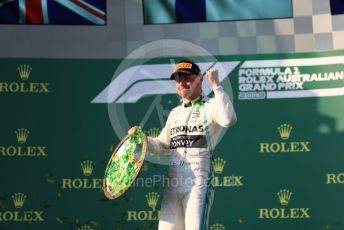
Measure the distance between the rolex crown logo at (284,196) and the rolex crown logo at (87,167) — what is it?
2266 mm

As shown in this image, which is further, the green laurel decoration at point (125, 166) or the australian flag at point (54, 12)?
the australian flag at point (54, 12)

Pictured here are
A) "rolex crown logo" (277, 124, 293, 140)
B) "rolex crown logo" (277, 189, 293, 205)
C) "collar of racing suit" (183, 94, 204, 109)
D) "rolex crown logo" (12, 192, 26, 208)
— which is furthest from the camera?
"rolex crown logo" (277, 124, 293, 140)

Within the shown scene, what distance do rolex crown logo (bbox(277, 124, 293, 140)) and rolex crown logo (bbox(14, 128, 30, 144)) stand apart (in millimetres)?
3035

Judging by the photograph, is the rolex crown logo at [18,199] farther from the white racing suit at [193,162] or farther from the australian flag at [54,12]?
the white racing suit at [193,162]

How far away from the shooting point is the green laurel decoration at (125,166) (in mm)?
4043

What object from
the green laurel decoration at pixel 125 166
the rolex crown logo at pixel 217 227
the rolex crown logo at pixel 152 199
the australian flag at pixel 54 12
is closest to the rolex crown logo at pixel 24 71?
the australian flag at pixel 54 12

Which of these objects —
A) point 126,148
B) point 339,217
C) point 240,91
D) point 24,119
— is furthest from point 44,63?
point 339,217

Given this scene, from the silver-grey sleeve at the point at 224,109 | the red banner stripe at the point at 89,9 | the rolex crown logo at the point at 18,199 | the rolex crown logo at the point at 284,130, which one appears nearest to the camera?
the silver-grey sleeve at the point at 224,109

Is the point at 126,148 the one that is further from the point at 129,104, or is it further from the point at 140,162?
the point at 129,104

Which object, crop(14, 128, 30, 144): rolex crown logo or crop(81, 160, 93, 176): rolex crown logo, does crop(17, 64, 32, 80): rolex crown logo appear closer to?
crop(14, 128, 30, 144): rolex crown logo

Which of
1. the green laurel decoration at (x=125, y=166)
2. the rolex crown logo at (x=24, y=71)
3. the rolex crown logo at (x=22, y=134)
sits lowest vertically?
the green laurel decoration at (x=125, y=166)

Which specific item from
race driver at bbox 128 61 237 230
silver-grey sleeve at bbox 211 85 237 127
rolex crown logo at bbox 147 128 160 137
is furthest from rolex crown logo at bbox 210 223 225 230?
silver-grey sleeve at bbox 211 85 237 127

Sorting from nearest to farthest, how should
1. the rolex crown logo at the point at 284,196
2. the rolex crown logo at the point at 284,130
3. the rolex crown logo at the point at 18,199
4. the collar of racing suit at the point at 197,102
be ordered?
the collar of racing suit at the point at 197,102
the rolex crown logo at the point at 18,199
the rolex crown logo at the point at 284,196
the rolex crown logo at the point at 284,130

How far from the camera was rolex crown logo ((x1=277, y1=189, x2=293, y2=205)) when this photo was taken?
6582 millimetres
